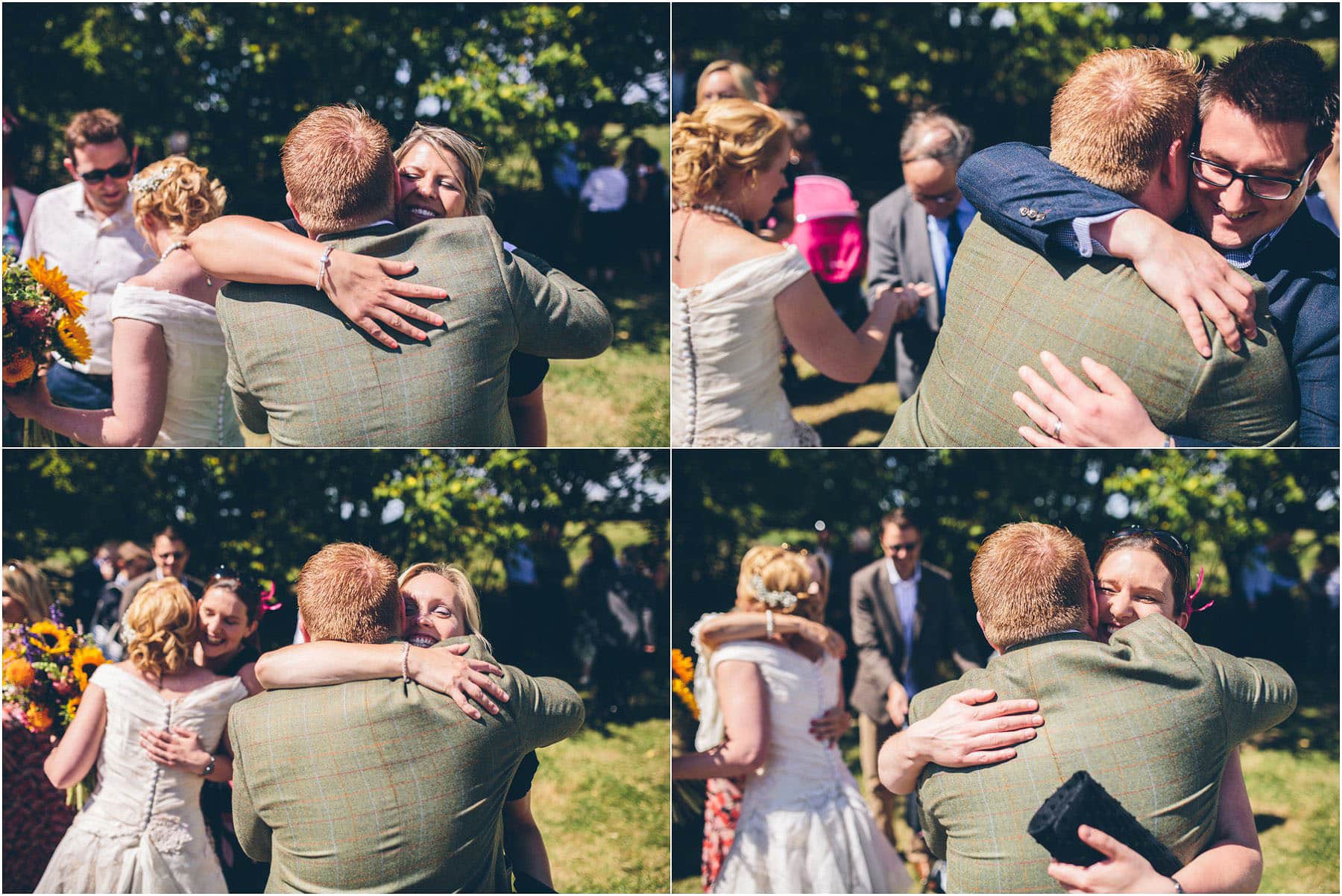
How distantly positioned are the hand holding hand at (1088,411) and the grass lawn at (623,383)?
118 centimetres

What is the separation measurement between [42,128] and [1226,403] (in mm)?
4057

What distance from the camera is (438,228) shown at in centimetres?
215

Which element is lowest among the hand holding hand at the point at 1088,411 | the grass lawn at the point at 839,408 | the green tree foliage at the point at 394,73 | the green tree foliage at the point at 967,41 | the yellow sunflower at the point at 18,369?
the grass lawn at the point at 839,408

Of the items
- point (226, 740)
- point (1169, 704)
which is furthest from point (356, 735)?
point (1169, 704)

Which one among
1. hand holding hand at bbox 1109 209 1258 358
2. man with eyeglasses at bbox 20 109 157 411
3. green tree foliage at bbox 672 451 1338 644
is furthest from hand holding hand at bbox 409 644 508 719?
hand holding hand at bbox 1109 209 1258 358

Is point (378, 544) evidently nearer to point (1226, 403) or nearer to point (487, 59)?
point (487, 59)

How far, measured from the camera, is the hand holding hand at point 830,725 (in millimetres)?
3012

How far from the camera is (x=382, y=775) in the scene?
7.66ft

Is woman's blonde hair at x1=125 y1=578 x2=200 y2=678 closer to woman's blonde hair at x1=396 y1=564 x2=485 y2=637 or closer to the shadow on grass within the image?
woman's blonde hair at x1=396 y1=564 x2=485 y2=637

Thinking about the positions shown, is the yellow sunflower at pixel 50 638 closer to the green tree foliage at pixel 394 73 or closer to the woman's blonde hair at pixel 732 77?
the green tree foliage at pixel 394 73

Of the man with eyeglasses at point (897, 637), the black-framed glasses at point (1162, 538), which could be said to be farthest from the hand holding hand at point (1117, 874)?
the man with eyeglasses at point (897, 637)

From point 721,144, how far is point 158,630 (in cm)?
214

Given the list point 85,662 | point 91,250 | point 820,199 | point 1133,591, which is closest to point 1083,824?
point 1133,591

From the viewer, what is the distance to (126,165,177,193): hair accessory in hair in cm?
266
